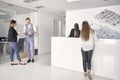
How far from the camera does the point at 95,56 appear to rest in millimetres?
3324

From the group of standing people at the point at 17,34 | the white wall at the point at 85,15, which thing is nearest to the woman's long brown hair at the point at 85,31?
the group of standing people at the point at 17,34

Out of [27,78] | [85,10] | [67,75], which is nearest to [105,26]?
[85,10]

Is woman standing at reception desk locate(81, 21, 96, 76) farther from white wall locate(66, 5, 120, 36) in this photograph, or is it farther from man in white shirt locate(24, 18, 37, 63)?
white wall locate(66, 5, 120, 36)

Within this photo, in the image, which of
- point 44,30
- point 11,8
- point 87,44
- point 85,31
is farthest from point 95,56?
point 44,30

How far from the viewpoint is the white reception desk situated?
9.97ft

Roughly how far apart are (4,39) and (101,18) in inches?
172

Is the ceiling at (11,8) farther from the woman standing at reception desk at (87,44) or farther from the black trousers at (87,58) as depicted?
the black trousers at (87,58)

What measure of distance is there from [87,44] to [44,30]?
426 cm

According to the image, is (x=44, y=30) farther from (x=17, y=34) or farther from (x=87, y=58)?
(x=87, y=58)

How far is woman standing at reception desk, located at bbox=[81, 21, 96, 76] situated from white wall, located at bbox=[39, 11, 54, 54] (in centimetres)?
391

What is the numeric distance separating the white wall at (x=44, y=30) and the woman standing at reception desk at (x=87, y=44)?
3.91m

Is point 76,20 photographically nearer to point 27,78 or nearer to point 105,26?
point 105,26

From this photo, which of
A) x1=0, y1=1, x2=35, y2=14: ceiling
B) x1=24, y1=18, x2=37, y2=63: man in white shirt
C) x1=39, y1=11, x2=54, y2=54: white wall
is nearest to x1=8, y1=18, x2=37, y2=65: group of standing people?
x1=24, y1=18, x2=37, y2=63: man in white shirt

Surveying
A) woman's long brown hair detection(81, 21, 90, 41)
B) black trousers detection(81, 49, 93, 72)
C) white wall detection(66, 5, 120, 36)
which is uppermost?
white wall detection(66, 5, 120, 36)
